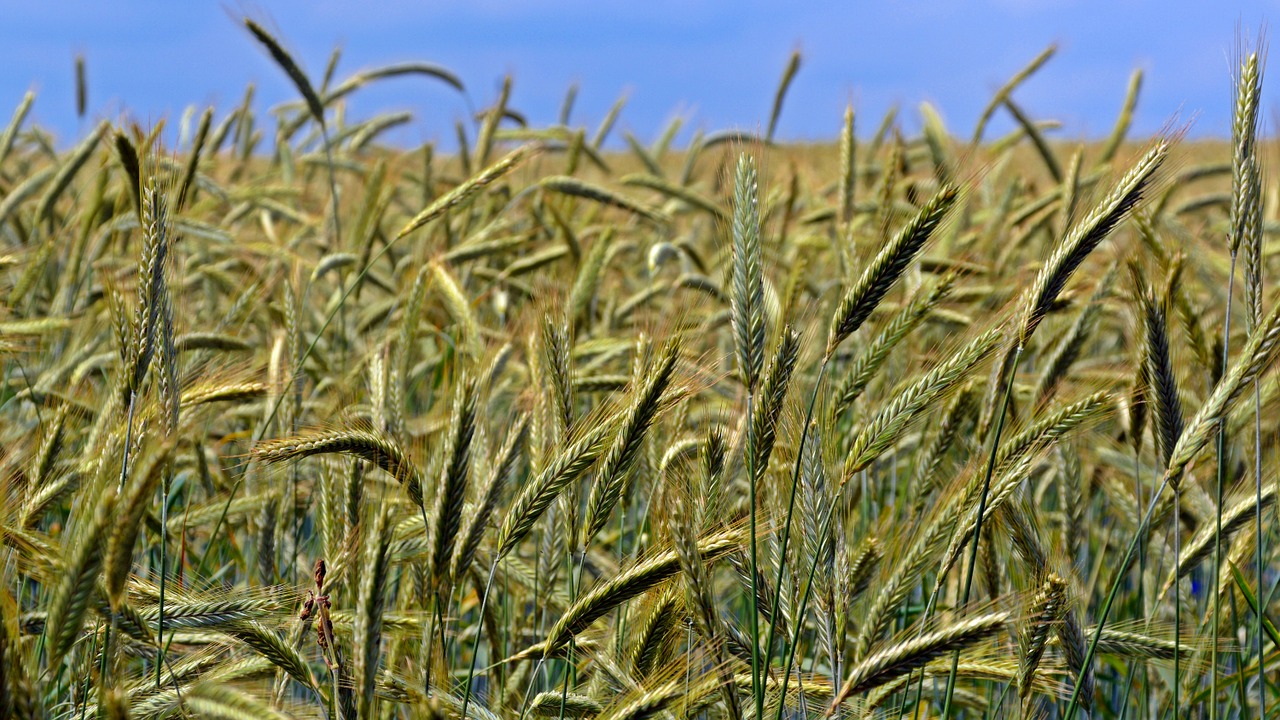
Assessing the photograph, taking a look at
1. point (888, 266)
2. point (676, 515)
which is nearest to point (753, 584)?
point (676, 515)

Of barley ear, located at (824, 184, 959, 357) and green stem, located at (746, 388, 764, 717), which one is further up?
barley ear, located at (824, 184, 959, 357)

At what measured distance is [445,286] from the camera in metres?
2.81

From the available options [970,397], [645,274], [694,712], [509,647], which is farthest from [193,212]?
[694,712]

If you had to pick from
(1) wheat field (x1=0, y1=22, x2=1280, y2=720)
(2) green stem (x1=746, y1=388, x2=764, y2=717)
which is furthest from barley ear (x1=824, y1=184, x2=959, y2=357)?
(2) green stem (x1=746, y1=388, x2=764, y2=717)

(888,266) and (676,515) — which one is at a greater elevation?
(888,266)

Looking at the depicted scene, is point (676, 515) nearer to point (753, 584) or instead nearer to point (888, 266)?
point (753, 584)

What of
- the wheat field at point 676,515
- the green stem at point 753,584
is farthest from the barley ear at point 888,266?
the green stem at point 753,584

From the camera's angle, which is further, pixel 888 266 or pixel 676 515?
pixel 888 266

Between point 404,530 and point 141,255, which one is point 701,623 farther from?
point 141,255

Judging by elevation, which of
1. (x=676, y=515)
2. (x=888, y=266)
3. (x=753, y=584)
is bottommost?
(x=753, y=584)

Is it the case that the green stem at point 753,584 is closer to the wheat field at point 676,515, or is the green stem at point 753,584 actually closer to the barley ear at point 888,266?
the wheat field at point 676,515

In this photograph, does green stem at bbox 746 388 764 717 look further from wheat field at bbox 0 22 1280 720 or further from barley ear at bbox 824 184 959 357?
barley ear at bbox 824 184 959 357

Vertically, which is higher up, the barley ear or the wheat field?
the barley ear

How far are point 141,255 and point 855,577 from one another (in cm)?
117
